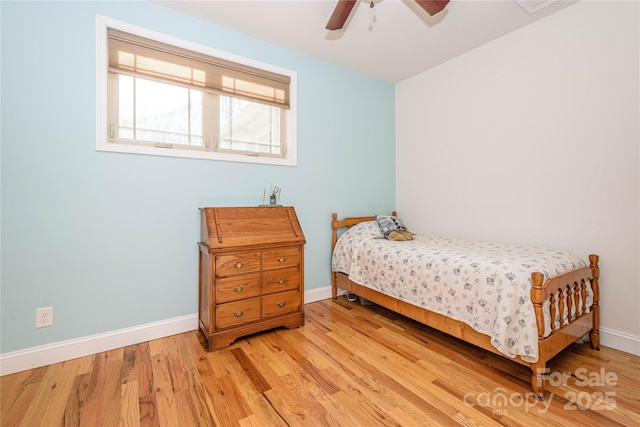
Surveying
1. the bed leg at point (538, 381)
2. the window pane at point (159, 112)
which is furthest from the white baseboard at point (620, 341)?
the window pane at point (159, 112)

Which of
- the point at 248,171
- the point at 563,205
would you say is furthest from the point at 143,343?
the point at 563,205

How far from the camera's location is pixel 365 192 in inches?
136

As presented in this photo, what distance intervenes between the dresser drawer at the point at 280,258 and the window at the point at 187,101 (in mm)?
885

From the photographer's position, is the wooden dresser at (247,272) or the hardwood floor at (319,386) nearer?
the hardwood floor at (319,386)

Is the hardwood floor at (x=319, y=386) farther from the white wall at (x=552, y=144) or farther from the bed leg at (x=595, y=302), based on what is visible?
the white wall at (x=552, y=144)

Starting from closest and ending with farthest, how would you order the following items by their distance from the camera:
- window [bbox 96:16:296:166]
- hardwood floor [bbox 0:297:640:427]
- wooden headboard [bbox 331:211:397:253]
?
hardwood floor [bbox 0:297:640:427]
window [bbox 96:16:296:166]
wooden headboard [bbox 331:211:397:253]

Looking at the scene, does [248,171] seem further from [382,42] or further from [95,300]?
[382,42]

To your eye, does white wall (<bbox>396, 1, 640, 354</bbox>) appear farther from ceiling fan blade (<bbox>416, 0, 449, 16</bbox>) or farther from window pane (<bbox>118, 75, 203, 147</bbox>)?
window pane (<bbox>118, 75, 203, 147</bbox>)

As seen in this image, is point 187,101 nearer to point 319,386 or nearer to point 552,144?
point 319,386

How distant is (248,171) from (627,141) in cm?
286

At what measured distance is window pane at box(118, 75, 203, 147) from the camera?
2.18m

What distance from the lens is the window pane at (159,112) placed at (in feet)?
7.16

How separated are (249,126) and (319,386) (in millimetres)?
2224

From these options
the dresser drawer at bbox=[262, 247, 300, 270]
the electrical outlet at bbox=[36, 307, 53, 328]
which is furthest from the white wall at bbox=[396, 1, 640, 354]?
the electrical outlet at bbox=[36, 307, 53, 328]
